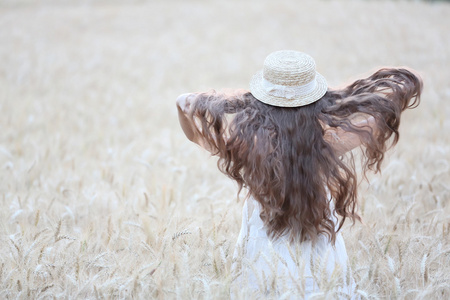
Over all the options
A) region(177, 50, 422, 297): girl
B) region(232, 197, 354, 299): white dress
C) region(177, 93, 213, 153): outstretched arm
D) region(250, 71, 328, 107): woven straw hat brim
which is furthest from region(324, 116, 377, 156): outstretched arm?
region(177, 93, 213, 153): outstretched arm

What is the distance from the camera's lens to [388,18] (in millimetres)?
9672

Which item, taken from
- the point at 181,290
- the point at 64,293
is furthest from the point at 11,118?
the point at 181,290

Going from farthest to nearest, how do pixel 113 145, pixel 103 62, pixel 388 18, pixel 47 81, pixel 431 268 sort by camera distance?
1. pixel 388 18
2. pixel 103 62
3. pixel 47 81
4. pixel 113 145
5. pixel 431 268

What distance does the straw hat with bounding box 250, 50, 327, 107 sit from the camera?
1.96 m

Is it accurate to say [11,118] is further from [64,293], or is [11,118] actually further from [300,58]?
[300,58]

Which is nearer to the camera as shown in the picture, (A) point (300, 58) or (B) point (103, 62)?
(A) point (300, 58)

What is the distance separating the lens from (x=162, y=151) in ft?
14.6

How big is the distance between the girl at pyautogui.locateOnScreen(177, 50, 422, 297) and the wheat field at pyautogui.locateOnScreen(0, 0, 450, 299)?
0.17 m

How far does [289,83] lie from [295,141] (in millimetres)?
274

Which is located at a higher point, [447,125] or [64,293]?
[64,293]

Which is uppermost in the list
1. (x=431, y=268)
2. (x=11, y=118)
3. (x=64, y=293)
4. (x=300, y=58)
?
(x=300, y=58)

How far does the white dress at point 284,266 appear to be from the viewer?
6.02 feet

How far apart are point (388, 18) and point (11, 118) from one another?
8264 millimetres

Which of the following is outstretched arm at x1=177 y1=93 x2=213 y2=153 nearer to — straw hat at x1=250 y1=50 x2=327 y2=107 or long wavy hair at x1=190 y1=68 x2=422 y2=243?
long wavy hair at x1=190 y1=68 x2=422 y2=243
